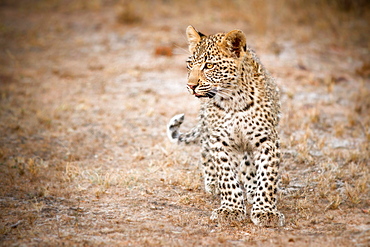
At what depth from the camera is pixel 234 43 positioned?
232 inches

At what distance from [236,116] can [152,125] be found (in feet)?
13.2

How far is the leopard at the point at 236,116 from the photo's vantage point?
19.1ft

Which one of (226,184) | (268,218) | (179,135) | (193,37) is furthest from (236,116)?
(179,135)

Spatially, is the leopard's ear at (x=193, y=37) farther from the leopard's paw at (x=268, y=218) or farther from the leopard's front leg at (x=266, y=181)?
the leopard's paw at (x=268, y=218)

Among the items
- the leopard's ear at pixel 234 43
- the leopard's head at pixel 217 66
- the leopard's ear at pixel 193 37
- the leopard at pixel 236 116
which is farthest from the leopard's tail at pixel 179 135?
the leopard's ear at pixel 234 43

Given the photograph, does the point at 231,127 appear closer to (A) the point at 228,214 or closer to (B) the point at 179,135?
(A) the point at 228,214

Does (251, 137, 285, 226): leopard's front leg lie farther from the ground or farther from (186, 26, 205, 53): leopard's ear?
(186, 26, 205, 53): leopard's ear

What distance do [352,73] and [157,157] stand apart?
6972 millimetres

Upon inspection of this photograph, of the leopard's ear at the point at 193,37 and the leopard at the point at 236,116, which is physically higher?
the leopard's ear at the point at 193,37

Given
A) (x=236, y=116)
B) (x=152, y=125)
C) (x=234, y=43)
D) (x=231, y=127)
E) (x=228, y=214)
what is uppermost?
(x=234, y=43)

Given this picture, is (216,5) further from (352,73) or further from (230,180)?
(230,180)

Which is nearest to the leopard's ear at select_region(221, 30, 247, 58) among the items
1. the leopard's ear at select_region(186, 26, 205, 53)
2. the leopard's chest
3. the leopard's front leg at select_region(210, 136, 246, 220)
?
the leopard's ear at select_region(186, 26, 205, 53)

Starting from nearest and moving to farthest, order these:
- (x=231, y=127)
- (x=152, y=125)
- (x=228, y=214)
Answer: (x=228, y=214) → (x=231, y=127) → (x=152, y=125)

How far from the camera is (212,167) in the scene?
7090mm
